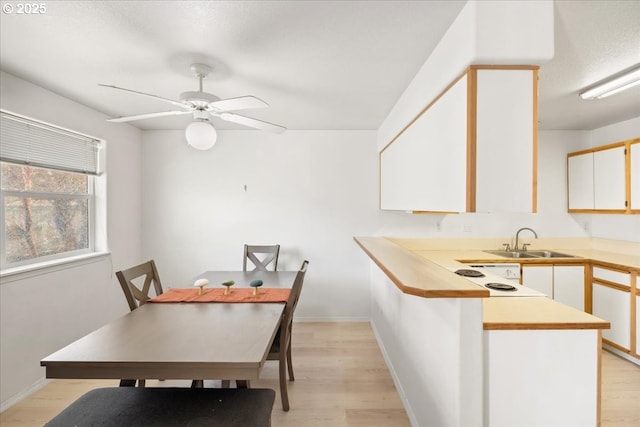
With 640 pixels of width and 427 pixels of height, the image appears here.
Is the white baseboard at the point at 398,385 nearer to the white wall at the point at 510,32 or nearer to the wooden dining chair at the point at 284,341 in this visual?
the wooden dining chair at the point at 284,341

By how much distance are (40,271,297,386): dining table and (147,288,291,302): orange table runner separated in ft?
0.24

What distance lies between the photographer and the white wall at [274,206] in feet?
12.3

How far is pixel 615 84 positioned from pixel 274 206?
3.29 meters

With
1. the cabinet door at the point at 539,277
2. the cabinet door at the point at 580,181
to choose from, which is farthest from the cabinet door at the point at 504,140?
the cabinet door at the point at 580,181

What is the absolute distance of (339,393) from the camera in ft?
7.50

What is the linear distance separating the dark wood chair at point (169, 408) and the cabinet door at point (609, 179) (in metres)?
3.84

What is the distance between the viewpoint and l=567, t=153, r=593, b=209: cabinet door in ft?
11.0

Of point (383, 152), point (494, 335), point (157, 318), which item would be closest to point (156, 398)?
point (157, 318)

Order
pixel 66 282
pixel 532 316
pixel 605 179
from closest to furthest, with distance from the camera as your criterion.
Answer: pixel 532 316
pixel 66 282
pixel 605 179

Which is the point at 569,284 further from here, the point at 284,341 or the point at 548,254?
the point at 284,341

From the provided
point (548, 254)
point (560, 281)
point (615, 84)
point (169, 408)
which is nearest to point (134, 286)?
point (169, 408)

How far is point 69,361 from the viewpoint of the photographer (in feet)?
4.05

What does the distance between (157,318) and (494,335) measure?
1.83 m

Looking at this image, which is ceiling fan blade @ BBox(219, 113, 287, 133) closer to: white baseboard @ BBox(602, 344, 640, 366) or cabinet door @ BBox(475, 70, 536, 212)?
cabinet door @ BBox(475, 70, 536, 212)
